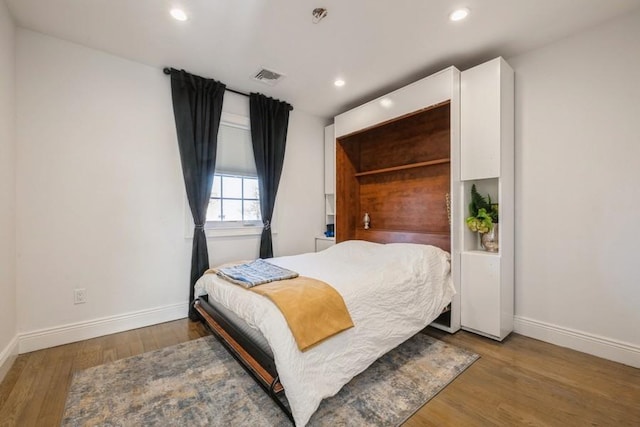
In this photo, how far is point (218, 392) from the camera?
5.89 feet

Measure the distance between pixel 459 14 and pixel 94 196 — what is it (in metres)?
3.47

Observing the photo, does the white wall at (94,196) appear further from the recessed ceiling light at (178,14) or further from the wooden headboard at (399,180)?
the wooden headboard at (399,180)

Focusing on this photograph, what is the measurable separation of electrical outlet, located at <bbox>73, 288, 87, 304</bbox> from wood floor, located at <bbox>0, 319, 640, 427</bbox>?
14.3 inches

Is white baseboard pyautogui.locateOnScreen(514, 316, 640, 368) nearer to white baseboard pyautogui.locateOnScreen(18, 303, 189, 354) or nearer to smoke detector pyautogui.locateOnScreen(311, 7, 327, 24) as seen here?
smoke detector pyautogui.locateOnScreen(311, 7, 327, 24)

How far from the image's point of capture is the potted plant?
8.45ft

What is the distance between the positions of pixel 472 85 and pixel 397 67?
2.45 ft

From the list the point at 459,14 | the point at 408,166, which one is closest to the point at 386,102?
the point at 408,166

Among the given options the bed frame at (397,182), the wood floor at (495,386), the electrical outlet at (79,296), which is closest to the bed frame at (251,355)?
the bed frame at (397,182)

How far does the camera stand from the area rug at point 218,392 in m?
1.57

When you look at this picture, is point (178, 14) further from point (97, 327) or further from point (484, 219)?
point (484, 219)

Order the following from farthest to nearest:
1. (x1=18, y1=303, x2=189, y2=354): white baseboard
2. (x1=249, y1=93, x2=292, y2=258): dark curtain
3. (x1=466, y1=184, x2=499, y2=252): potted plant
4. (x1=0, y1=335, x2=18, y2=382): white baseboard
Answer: (x1=249, y1=93, x2=292, y2=258): dark curtain → (x1=466, y1=184, x2=499, y2=252): potted plant → (x1=18, y1=303, x2=189, y2=354): white baseboard → (x1=0, y1=335, x2=18, y2=382): white baseboard

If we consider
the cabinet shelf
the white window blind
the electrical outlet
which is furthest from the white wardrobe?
the electrical outlet

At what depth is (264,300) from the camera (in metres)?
1.77

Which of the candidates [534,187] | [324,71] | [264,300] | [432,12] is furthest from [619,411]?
[324,71]
